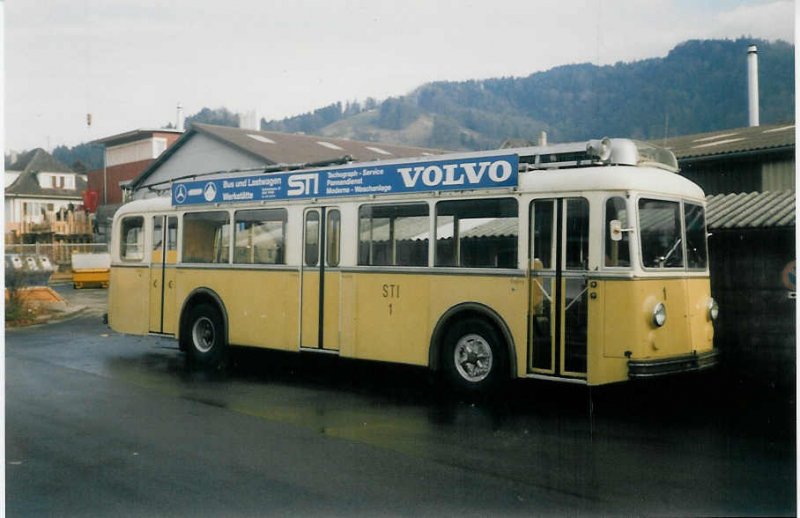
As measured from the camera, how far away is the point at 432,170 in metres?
10.3

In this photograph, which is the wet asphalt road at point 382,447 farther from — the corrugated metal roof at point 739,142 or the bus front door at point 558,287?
the corrugated metal roof at point 739,142

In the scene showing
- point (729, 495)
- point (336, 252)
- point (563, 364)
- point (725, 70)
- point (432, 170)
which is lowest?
point (729, 495)

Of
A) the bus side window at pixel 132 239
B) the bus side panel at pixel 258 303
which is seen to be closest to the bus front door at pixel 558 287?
the bus side panel at pixel 258 303

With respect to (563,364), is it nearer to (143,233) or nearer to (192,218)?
(192,218)

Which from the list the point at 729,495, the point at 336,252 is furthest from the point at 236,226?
the point at 729,495

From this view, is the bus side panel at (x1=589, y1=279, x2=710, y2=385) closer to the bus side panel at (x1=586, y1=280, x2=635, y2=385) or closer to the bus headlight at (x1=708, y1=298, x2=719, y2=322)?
the bus side panel at (x1=586, y1=280, x2=635, y2=385)

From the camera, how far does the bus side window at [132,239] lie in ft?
46.2

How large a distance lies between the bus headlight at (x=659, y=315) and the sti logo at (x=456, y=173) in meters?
2.13

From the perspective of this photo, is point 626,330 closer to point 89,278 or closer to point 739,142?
point 739,142

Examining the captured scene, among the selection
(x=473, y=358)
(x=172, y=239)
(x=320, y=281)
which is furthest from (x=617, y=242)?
(x=172, y=239)

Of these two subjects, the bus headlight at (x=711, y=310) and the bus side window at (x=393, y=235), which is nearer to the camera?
the bus headlight at (x=711, y=310)

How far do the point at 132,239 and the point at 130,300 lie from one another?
39.6 inches

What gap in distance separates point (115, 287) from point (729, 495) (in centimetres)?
1093

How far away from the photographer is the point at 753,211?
1168 centimetres
